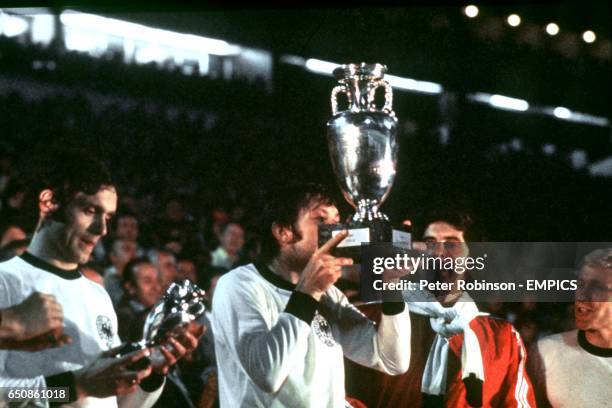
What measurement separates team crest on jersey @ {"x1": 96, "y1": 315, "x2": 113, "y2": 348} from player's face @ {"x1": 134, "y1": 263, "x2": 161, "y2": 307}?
307 mm

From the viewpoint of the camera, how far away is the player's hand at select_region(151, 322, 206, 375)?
2133mm

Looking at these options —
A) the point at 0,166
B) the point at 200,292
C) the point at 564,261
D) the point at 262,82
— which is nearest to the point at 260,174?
the point at 262,82

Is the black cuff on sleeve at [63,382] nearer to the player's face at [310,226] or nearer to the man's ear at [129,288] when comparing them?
the man's ear at [129,288]

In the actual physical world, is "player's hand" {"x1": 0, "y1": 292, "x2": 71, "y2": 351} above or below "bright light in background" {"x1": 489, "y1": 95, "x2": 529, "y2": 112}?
below

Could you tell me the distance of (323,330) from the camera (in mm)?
2324

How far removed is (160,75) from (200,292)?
1.08 metres

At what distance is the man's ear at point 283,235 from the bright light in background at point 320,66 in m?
0.74

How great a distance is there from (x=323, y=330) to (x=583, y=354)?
90 cm

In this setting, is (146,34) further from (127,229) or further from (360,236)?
(360,236)

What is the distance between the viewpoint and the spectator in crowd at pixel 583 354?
2551mm

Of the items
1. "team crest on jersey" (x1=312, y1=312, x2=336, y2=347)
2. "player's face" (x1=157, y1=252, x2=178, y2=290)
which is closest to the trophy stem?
"team crest on jersey" (x1=312, y1=312, x2=336, y2=347)

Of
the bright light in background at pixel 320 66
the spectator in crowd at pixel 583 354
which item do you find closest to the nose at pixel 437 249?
the spectator in crowd at pixel 583 354

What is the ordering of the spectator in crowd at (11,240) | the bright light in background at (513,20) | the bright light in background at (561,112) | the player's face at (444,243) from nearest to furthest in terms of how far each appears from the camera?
the spectator in crowd at (11,240)
the player's face at (444,243)
the bright light in background at (513,20)
the bright light in background at (561,112)

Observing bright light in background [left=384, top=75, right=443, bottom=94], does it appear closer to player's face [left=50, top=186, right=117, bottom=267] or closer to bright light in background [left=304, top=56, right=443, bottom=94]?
bright light in background [left=304, top=56, right=443, bottom=94]
